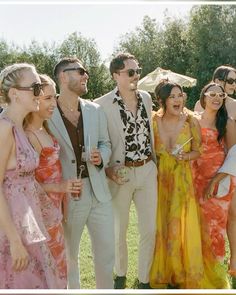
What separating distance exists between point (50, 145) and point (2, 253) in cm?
104

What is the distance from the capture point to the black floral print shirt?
16.0 ft

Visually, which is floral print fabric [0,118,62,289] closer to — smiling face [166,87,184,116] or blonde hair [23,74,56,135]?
blonde hair [23,74,56,135]

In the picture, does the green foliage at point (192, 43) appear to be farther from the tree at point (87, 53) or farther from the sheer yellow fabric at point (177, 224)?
the sheer yellow fabric at point (177, 224)

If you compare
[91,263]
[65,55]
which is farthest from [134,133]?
[65,55]

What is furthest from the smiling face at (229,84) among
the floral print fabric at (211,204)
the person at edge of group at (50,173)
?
the person at edge of group at (50,173)

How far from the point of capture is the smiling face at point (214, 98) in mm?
5148

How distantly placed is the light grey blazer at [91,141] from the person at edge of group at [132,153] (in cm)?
26

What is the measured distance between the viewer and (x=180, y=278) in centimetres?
494

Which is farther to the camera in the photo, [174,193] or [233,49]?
[233,49]

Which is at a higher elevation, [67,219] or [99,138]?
[99,138]

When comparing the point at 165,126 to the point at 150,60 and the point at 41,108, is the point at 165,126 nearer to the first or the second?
the point at 41,108

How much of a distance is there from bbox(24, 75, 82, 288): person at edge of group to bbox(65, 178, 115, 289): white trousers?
0.33 metres

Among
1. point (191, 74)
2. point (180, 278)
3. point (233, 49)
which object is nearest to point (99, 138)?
point (180, 278)

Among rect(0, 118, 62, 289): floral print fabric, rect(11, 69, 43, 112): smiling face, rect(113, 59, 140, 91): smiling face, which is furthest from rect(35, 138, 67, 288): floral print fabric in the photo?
rect(113, 59, 140, 91): smiling face
